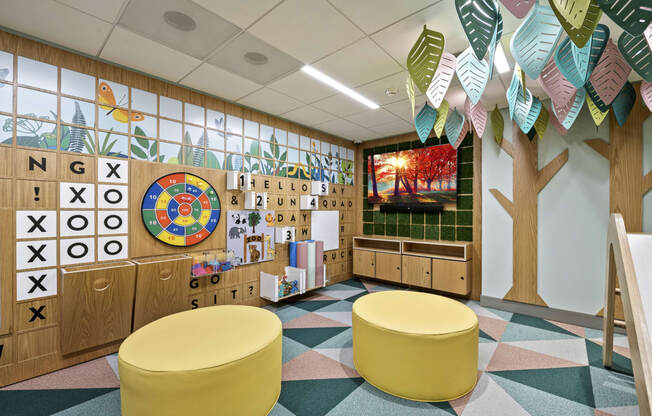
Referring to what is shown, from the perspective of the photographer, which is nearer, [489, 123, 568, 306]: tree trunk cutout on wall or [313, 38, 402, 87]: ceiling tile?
[313, 38, 402, 87]: ceiling tile

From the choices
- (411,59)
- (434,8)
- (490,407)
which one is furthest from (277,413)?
(434,8)

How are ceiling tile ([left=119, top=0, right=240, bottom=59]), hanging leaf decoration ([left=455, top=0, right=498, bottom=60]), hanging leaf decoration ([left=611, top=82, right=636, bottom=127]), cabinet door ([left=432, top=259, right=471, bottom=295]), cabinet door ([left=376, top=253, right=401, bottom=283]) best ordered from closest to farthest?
hanging leaf decoration ([left=455, top=0, right=498, bottom=60]), ceiling tile ([left=119, top=0, right=240, bottom=59]), hanging leaf decoration ([left=611, top=82, right=636, bottom=127]), cabinet door ([left=432, top=259, right=471, bottom=295]), cabinet door ([left=376, top=253, right=401, bottom=283])

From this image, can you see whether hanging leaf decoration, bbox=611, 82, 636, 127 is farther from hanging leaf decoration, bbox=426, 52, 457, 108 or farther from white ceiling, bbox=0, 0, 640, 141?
hanging leaf decoration, bbox=426, 52, 457, 108

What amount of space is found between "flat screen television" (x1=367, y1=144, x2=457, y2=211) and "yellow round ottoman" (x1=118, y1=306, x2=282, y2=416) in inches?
146

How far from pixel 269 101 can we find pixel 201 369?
318 cm

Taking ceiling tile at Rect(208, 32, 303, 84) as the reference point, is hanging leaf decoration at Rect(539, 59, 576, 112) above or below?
below

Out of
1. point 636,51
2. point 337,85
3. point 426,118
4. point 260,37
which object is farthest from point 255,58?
point 636,51

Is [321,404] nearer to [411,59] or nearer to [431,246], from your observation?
[411,59]

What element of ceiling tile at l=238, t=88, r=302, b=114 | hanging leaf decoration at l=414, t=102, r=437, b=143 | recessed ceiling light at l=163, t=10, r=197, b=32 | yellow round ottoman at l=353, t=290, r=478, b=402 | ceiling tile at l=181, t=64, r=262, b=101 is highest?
recessed ceiling light at l=163, t=10, r=197, b=32

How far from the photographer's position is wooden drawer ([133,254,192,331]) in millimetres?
2633

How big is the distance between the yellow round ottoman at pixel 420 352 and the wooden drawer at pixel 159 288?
191 cm


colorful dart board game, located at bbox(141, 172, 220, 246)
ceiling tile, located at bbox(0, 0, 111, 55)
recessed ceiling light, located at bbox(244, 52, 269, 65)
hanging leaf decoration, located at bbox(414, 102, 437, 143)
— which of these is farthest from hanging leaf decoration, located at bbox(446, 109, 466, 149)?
ceiling tile, located at bbox(0, 0, 111, 55)

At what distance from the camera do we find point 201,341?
1853mm

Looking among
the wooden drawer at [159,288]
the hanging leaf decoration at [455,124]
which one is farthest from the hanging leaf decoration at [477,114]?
the wooden drawer at [159,288]
